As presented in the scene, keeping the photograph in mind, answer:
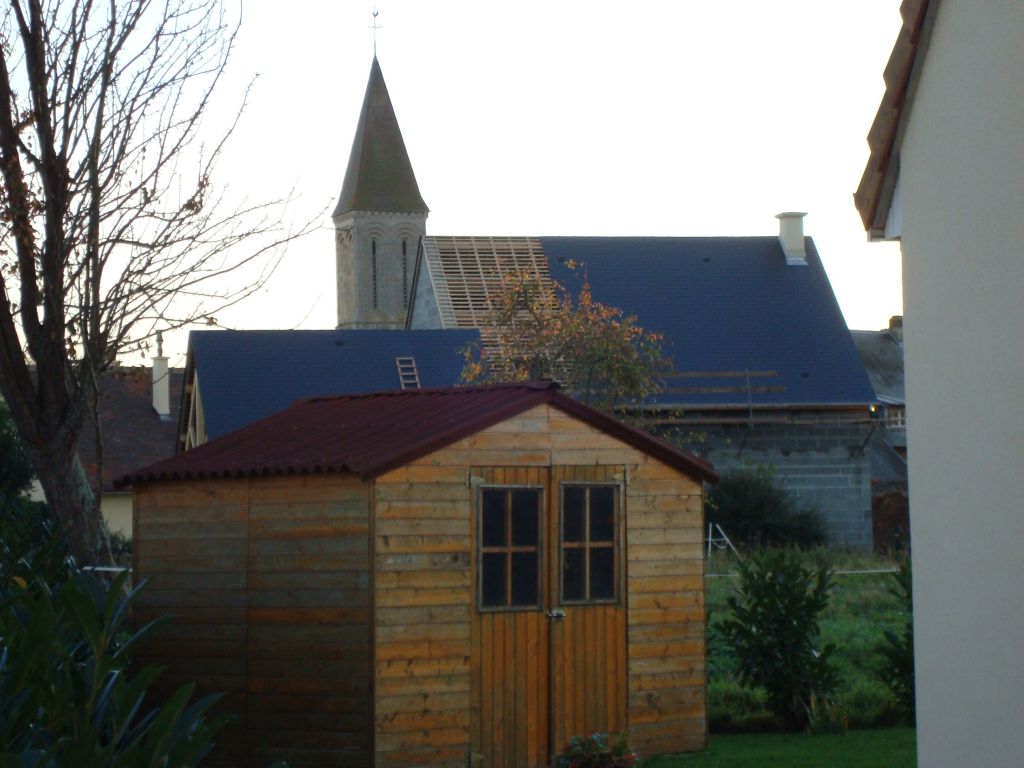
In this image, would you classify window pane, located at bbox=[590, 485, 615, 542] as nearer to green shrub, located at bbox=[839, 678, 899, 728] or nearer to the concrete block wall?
green shrub, located at bbox=[839, 678, 899, 728]

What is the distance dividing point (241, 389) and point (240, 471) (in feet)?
82.8

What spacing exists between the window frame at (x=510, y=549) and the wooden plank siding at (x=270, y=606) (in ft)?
2.95

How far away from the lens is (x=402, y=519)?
11.1 meters

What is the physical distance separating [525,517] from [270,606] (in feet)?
6.60

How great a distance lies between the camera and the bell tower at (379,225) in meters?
78.4

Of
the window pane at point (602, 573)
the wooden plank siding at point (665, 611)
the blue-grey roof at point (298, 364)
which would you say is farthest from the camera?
the blue-grey roof at point (298, 364)

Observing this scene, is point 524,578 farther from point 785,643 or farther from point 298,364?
point 298,364

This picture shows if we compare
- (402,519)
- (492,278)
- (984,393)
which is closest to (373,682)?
(402,519)

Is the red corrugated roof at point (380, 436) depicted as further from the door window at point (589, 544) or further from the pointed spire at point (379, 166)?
the pointed spire at point (379, 166)

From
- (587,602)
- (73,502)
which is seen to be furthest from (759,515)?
(587,602)

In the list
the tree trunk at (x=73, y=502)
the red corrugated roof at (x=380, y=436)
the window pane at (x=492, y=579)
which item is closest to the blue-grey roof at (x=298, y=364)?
the tree trunk at (x=73, y=502)

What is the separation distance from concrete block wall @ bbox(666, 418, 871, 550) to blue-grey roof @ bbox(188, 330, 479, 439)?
292 inches

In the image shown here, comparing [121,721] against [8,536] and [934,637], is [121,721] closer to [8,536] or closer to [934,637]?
[934,637]

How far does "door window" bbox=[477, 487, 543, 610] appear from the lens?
11.5 metres
